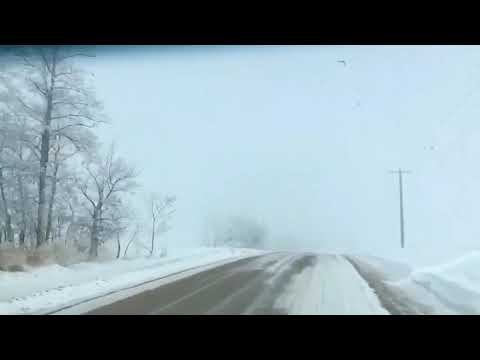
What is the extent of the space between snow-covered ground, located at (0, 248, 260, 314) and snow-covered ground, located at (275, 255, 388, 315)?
379 cm

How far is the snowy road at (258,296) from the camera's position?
6855 millimetres

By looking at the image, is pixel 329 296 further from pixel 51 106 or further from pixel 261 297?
pixel 51 106

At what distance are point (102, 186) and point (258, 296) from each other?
27.3ft

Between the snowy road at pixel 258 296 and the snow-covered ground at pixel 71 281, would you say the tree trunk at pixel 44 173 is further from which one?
the snowy road at pixel 258 296

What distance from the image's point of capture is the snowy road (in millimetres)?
6855

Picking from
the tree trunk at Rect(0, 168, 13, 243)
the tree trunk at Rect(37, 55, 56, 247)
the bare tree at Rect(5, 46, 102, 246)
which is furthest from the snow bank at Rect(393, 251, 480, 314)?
the tree trunk at Rect(37, 55, 56, 247)

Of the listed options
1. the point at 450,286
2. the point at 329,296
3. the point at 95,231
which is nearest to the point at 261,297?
the point at 329,296

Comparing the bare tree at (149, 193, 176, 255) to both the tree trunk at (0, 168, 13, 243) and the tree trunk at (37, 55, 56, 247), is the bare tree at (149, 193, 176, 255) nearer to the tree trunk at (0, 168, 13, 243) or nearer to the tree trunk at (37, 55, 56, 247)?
the tree trunk at (37, 55, 56, 247)

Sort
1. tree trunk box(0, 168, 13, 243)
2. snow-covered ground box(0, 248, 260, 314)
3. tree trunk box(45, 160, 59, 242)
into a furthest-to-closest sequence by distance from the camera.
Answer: tree trunk box(45, 160, 59, 242), tree trunk box(0, 168, 13, 243), snow-covered ground box(0, 248, 260, 314)

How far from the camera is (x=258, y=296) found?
8180mm

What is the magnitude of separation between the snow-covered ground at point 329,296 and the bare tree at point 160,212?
4280 millimetres
